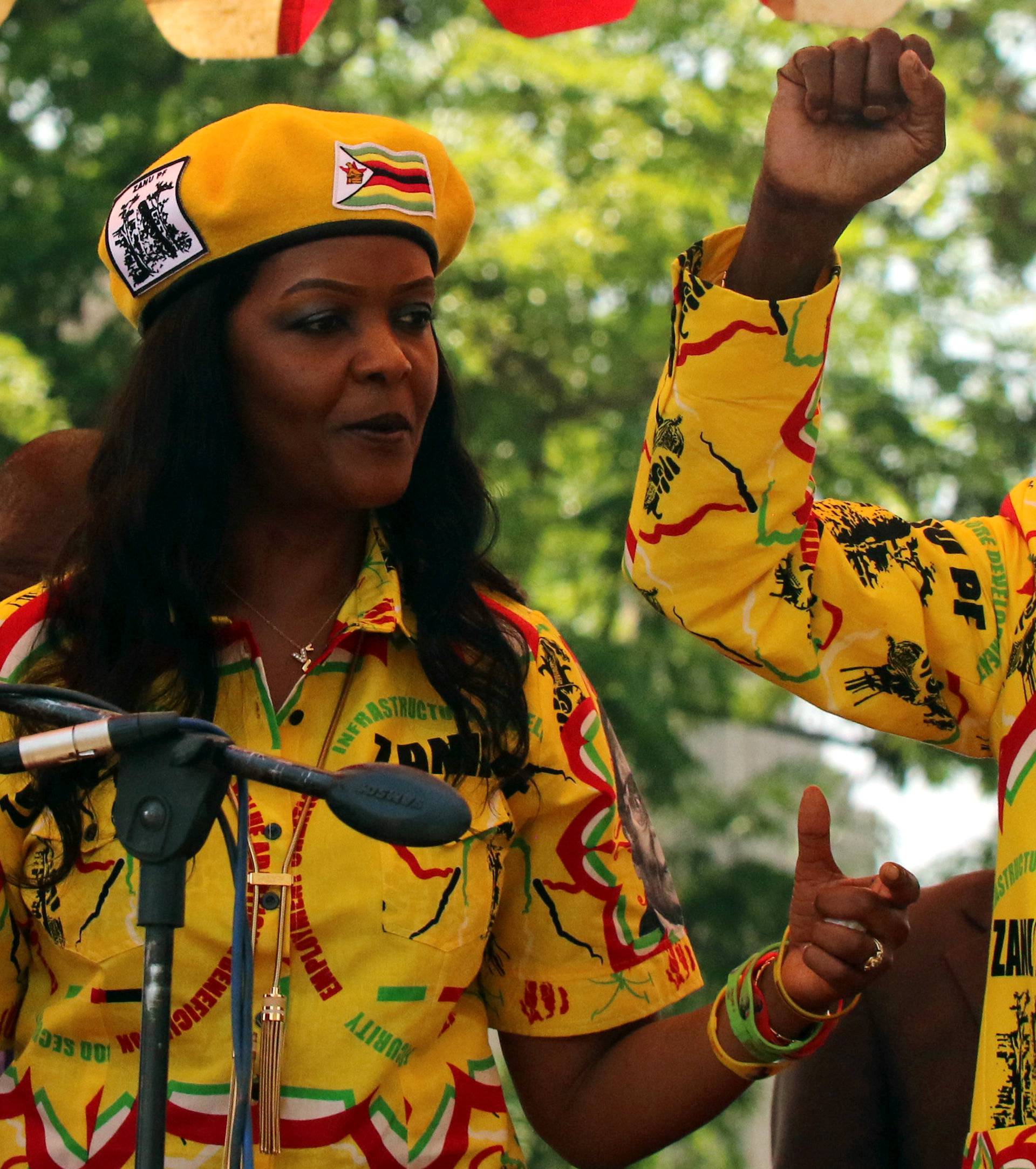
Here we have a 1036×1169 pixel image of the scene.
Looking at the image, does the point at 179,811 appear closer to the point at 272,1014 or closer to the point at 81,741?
the point at 81,741

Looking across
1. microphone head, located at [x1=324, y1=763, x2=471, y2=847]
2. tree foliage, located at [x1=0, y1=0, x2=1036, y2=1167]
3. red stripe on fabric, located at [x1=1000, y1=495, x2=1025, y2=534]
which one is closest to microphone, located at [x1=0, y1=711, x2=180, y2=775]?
microphone head, located at [x1=324, y1=763, x2=471, y2=847]

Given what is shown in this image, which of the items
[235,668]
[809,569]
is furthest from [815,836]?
[235,668]

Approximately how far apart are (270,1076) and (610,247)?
683 cm

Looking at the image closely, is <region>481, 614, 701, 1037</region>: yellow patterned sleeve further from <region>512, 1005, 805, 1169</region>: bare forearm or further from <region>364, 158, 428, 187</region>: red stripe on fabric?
<region>364, 158, 428, 187</region>: red stripe on fabric

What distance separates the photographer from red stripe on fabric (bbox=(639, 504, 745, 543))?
2000 mm

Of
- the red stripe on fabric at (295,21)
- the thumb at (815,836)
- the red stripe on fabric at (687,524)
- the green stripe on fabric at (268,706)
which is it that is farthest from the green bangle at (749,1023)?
the red stripe on fabric at (295,21)

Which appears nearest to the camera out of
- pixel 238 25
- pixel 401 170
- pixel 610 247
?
pixel 401 170

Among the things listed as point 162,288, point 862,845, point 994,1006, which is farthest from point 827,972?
point 862,845

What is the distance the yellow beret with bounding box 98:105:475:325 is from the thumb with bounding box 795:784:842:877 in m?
0.88

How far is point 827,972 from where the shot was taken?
1976mm

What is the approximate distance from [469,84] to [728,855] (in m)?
4.18

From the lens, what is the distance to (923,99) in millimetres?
1906

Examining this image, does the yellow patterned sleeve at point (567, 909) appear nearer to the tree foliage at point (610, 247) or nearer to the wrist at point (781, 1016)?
the wrist at point (781, 1016)

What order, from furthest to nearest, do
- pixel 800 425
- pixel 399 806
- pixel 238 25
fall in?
1. pixel 238 25
2. pixel 800 425
3. pixel 399 806
